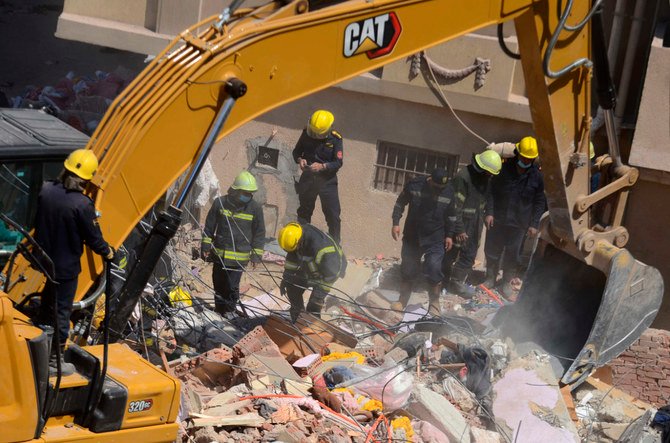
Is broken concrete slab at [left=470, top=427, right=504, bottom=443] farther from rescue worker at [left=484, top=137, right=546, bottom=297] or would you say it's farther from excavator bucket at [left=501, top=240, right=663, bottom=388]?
rescue worker at [left=484, top=137, right=546, bottom=297]

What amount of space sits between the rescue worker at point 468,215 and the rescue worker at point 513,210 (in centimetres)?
20

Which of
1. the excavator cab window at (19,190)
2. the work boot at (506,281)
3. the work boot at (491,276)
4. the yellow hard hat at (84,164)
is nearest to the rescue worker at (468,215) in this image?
the work boot at (491,276)

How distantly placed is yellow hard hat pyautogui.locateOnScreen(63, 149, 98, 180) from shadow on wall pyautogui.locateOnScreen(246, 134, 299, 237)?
27.6ft

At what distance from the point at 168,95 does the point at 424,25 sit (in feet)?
6.86

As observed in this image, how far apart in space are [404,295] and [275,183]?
10.2 feet

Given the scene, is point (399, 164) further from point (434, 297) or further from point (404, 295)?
point (434, 297)

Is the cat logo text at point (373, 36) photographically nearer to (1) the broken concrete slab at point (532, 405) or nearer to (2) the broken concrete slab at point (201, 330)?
(1) the broken concrete slab at point (532, 405)

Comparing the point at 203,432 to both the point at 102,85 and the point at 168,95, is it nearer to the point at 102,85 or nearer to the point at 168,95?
A: the point at 168,95

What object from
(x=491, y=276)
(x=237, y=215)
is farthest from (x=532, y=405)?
(x=491, y=276)

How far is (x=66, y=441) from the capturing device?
16.9 ft

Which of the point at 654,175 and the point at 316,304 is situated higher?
the point at 654,175

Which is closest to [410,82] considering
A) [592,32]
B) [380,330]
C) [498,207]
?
[498,207]

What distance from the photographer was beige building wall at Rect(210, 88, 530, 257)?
1357 centimetres

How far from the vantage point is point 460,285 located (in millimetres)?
12492
